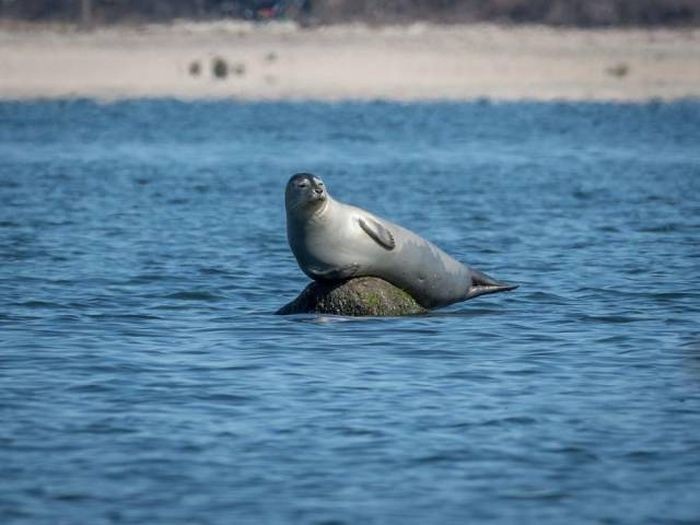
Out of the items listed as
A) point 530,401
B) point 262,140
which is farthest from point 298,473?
point 262,140

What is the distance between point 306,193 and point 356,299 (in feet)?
3.62

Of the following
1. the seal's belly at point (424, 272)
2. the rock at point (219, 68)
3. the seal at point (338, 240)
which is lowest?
the rock at point (219, 68)

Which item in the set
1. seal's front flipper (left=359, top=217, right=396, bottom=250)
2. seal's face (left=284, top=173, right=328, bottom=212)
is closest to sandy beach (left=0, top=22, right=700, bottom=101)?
seal's front flipper (left=359, top=217, right=396, bottom=250)

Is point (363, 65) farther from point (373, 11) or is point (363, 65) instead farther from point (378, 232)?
point (378, 232)

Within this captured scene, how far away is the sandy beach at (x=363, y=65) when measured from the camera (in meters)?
66.6

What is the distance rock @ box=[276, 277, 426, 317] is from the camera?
15.1 meters

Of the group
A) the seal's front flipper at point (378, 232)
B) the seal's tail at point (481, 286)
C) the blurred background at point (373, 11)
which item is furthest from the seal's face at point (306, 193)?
the blurred background at point (373, 11)

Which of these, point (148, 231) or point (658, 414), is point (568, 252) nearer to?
point (148, 231)

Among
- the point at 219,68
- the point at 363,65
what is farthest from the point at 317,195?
the point at 219,68

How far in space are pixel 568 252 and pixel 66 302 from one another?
24.2ft

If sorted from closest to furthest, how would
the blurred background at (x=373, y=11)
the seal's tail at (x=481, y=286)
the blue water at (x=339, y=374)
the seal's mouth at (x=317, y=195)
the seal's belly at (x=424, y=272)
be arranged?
the blue water at (x=339, y=374) < the seal's mouth at (x=317, y=195) < the seal's belly at (x=424, y=272) < the seal's tail at (x=481, y=286) < the blurred background at (x=373, y=11)

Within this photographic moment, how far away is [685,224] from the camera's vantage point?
24906mm

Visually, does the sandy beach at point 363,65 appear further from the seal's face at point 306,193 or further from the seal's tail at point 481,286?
the seal's face at point 306,193

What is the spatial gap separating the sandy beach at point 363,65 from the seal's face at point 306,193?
51.6 meters
